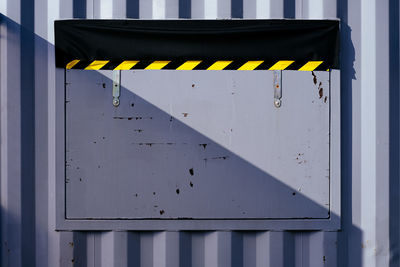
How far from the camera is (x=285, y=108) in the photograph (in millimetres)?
2230

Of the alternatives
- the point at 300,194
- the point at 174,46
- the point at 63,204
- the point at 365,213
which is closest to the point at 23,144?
the point at 63,204

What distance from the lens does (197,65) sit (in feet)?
7.36

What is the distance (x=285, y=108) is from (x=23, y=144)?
1.70 meters

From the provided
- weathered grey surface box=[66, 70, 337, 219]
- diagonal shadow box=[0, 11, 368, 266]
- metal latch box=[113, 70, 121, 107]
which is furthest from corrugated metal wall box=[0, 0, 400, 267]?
metal latch box=[113, 70, 121, 107]

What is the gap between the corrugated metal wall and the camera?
2.24m

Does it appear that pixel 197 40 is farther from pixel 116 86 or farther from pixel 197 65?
pixel 116 86

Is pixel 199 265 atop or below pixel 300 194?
below

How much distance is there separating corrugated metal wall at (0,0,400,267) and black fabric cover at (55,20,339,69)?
0.23 feet

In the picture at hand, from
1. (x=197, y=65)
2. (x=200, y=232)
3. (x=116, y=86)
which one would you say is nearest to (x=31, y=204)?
(x=116, y=86)

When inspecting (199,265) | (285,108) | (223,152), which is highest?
(285,108)

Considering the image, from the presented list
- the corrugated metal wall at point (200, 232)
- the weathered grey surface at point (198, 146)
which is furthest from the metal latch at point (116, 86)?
the corrugated metal wall at point (200, 232)

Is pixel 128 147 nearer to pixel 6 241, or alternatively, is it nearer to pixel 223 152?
pixel 223 152

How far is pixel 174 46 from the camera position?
2.25 meters

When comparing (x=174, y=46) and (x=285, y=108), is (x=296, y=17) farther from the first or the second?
(x=174, y=46)
